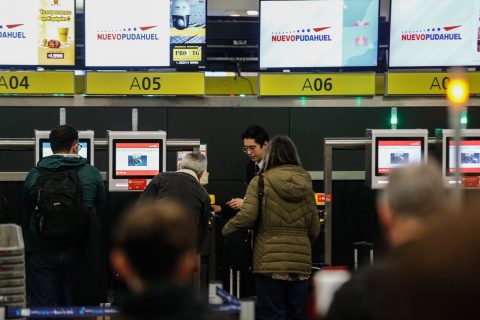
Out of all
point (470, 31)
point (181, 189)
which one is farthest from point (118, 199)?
point (470, 31)

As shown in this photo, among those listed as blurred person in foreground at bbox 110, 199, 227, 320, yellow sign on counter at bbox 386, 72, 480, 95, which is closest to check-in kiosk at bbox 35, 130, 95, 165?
yellow sign on counter at bbox 386, 72, 480, 95

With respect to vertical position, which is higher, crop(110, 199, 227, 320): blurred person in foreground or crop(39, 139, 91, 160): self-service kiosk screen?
crop(39, 139, 91, 160): self-service kiosk screen

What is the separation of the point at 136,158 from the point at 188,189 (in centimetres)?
191

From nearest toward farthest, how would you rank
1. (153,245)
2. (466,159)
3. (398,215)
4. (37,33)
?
(153,245) < (398,215) < (37,33) < (466,159)

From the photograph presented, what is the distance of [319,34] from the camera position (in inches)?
305

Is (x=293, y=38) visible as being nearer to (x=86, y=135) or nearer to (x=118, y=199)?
(x=86, y=135)

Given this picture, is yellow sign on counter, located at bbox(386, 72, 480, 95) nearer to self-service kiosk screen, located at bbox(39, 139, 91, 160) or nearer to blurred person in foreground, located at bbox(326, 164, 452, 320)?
self-service kiosk screen, located at bbox(39, 139, 91, 160)

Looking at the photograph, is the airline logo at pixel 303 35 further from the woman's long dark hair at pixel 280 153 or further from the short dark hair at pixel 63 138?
the short dark hair at pixel 63 138

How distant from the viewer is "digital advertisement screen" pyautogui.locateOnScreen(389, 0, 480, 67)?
7.82m

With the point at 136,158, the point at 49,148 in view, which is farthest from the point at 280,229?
the point at 49,148

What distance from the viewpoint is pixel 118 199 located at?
9070 millimetres

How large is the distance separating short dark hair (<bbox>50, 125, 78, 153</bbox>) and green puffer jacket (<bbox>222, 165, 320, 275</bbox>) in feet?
4.05

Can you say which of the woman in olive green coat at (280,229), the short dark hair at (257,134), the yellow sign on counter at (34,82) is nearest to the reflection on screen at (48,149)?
the yellow sign on counter at (34,82)

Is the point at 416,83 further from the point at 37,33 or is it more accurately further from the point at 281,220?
the point at 37,33
